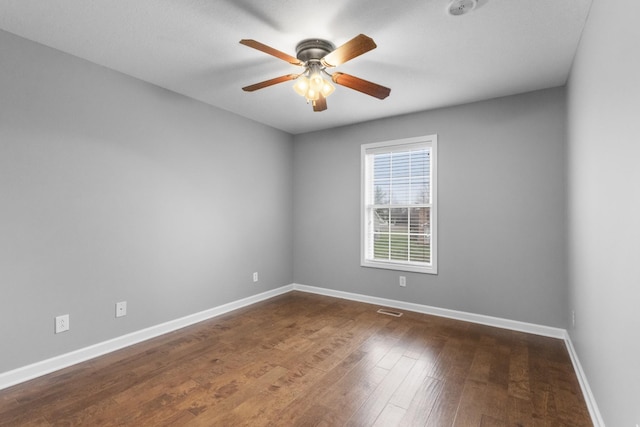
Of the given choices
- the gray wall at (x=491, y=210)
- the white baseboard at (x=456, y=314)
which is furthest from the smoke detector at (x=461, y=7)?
the white baseboard at (x=456, y=314)

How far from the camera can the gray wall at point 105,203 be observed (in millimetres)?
2301

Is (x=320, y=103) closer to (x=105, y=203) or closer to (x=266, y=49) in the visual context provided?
(x=266, y=49)

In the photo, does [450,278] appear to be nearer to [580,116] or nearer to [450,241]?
[450,241]

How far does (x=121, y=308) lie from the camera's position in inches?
114

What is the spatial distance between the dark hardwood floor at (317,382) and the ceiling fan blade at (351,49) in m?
2.23

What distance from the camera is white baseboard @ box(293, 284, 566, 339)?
10.4ft

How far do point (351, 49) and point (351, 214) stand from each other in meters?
2.78

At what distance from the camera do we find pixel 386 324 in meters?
3.48

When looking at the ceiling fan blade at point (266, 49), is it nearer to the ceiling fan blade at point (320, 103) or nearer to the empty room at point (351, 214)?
the empty room at point (351, 214)

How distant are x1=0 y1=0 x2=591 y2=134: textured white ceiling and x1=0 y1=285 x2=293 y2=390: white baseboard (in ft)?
8.04

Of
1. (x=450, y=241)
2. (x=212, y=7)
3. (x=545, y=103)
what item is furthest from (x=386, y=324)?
(x=212, y=7)

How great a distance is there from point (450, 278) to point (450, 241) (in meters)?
0.44

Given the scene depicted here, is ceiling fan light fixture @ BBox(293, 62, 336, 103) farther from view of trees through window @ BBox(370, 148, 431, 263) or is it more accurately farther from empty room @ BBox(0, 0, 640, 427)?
view of trees through window @ BBox(370, 148, 431, 263)

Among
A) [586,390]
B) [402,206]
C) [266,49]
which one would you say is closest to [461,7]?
Answer: [266,49]
